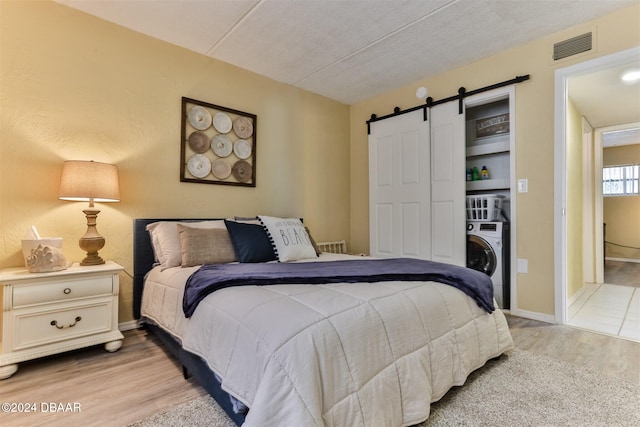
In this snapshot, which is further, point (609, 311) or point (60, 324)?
point (609, 311)

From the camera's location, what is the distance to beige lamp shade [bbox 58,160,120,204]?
2111 millimetres

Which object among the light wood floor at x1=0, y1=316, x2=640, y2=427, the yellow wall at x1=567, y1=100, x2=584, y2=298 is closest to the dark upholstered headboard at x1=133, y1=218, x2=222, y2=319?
the light wood floor at x1=0, y1=316, x2=640, y2=427

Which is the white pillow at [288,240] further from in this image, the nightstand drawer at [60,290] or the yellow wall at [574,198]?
the yellow wall at [574,198]

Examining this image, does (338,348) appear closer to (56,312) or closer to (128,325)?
(56,312)

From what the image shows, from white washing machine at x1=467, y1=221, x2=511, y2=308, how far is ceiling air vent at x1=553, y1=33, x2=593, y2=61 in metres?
1.56

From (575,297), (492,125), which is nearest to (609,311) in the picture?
(575,297)

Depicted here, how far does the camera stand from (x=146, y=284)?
7.99 feet

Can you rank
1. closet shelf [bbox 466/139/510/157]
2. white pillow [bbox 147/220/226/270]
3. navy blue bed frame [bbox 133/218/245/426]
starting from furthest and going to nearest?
closet shelf [bbox 466/139/510/157] < white pillow [bbox 147/220/226/270] < navy blue bed frame [bbox 133/218/245/426]

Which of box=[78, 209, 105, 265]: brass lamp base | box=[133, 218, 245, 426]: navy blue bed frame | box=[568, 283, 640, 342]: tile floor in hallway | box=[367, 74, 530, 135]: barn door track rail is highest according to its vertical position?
box=[367, 74, 530, 135]: barn door track rail

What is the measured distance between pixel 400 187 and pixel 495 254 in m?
1.30

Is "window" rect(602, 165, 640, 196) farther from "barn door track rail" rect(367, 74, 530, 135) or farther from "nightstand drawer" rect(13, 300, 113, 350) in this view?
"nightstand drawer" rect(13, 300, 113, 350)

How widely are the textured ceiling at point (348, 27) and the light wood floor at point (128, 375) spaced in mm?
2529

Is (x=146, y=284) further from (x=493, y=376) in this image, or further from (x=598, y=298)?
(x=598, y=298)

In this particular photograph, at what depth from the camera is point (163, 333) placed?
2104 millimetres
